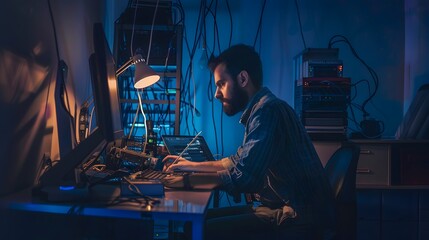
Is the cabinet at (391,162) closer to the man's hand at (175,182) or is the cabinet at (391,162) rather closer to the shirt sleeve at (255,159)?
the shirt sleeve at (255,159)

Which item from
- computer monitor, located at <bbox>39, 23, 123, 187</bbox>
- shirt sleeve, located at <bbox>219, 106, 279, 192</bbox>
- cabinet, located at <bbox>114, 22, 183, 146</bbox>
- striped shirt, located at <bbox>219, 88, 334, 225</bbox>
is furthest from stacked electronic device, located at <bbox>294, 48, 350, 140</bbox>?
computer monitor, located at <bbox>39, 23, 123, 187</bbox>

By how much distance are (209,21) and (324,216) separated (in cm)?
208

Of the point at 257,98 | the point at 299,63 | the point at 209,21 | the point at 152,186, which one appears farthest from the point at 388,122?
the point at 152,186

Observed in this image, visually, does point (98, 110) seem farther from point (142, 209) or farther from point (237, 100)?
point (237, 100)

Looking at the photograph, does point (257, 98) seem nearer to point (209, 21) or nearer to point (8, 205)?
point (8, 205)

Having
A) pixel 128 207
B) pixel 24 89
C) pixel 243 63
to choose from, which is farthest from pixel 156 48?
pixel 128 207

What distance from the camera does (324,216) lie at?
4.81ft

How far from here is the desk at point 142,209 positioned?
40.9 inches

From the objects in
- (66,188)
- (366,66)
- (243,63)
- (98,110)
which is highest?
(366,66)

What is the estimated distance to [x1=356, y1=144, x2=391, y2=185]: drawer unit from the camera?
2.53m

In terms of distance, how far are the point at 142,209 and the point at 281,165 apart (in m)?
0.66

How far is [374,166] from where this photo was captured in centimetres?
254

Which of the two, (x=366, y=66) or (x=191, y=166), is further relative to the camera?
(x=366, y=66)

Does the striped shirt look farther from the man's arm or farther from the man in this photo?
the man's arm
